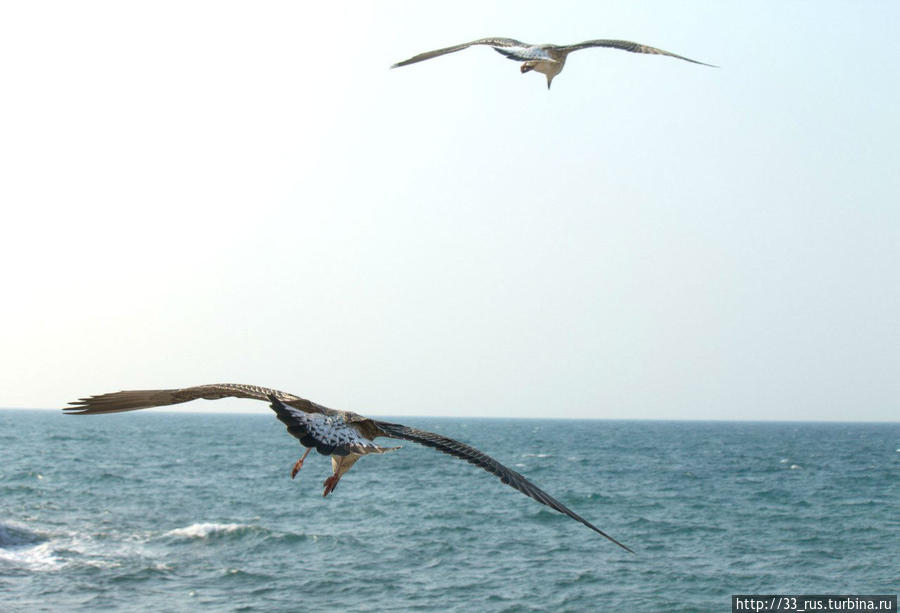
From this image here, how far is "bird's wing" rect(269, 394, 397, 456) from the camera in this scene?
576cm

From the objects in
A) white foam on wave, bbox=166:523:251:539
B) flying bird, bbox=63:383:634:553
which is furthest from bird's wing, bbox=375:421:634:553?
white foam on wave, bbox=166:523:251:539

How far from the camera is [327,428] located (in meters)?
6.16

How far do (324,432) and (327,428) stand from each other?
0.11 meters

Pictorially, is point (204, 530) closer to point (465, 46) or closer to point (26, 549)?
point (26, 549)

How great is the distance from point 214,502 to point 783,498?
36.0m

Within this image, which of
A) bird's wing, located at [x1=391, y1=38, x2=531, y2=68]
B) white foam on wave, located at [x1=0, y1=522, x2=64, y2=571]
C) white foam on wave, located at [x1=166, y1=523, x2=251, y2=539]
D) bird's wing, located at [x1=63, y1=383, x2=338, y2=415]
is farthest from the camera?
white foam on wave, located at [x1=166, y1=523, x2=251, y2=539]

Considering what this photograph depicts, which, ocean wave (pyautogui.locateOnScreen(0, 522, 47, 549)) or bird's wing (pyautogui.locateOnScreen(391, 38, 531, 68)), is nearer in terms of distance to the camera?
bird's wing (pyautogui.locateOnScreen(391, 38, 531, 68))

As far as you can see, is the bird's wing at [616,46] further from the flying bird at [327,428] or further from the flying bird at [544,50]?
the flying bird at [327,428]

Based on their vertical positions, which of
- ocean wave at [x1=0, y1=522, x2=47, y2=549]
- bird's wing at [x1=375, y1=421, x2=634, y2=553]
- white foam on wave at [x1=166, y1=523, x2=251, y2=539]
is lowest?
white foam on wave at [x1=166, y1=523, x2=251, y2=539]

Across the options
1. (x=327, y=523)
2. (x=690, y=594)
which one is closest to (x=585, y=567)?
(x=690, y=594)

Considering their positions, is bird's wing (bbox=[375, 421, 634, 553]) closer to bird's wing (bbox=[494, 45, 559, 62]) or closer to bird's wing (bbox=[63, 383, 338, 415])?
bird's wing (bbox=[63, 383, 338, 415])

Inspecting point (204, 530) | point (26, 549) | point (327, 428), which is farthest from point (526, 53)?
point (204, 530)

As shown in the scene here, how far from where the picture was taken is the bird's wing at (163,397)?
7.24 metres

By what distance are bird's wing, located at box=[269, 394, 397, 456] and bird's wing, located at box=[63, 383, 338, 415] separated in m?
0.64
